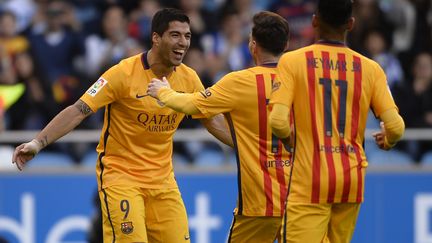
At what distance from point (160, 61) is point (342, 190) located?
2.17m

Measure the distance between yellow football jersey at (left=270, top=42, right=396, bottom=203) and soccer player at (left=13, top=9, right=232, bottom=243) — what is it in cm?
162

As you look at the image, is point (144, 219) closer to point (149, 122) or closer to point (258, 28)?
point (149, 122)

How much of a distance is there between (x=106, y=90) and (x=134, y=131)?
41cm

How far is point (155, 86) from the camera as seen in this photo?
7.87 metres

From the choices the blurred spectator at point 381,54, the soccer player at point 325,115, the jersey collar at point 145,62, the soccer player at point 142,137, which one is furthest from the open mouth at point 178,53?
A: the blurred spectator at point 381,54

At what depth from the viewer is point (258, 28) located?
8078 mm

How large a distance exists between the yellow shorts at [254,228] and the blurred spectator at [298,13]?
5846 mm

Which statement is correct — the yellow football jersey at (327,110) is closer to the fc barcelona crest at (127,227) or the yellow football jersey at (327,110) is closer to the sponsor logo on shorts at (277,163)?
the sponsor logo on shorts at (277,163)

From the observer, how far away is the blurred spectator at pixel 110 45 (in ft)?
44.5

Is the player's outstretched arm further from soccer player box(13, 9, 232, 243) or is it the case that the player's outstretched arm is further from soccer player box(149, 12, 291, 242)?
soccer player box(13, 9, 232, 243)

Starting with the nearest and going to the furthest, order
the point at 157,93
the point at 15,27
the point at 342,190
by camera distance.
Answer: the point at 342,190, the point at 157,93, the point at 15,27

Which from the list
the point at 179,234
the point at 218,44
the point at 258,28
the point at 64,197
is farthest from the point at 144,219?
the point at 218,44

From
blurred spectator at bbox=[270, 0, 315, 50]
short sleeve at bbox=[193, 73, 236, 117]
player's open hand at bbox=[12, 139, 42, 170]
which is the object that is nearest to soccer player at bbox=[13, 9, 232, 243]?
player's open hand at bbox=[12, 139, 42, 170]

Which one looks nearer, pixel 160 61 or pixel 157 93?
pixel 157 93
